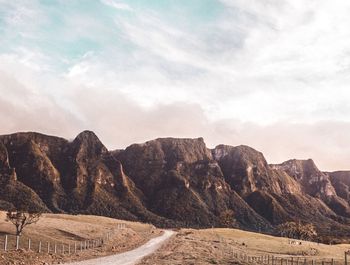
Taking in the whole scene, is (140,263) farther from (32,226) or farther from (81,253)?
(32,226)

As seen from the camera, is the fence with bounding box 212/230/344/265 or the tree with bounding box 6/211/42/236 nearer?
the fence with bounding box 212/230/344/265

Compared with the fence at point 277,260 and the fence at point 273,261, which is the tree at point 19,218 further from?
the fence at point 273,261

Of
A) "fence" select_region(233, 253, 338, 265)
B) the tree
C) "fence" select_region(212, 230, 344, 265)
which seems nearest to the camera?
"fence" select_region(233, 253, 338, 265)

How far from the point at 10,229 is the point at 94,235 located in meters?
19.3

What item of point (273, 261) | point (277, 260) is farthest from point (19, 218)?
point (277, 260)

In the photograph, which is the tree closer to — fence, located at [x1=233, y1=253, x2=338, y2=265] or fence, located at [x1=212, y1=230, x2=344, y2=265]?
fence, located at [x1=212, y1=230, x2=344, y2=265]

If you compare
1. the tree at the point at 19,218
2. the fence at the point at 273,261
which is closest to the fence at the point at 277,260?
the fence at the point at 273,261

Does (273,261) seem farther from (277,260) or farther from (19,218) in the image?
(19,218)

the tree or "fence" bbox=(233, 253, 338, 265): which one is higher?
the tree

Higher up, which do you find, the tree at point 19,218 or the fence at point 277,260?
the tree at point 19,218

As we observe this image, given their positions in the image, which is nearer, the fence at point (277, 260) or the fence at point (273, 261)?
the fence at point (273, 261)

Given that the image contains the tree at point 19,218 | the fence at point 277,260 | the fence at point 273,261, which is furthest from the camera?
the tree at point 19,218

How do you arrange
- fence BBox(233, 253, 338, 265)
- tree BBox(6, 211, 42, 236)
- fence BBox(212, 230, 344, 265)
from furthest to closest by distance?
tree BBox(6, 211, 42, 236) < fence BBox(212, 230, 344, 265) < fence BBox(233, 253, 338, 265)

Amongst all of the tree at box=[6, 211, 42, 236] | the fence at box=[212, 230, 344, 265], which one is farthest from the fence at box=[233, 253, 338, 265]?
Result: the tree at box=[6, 211, 42, 236]
